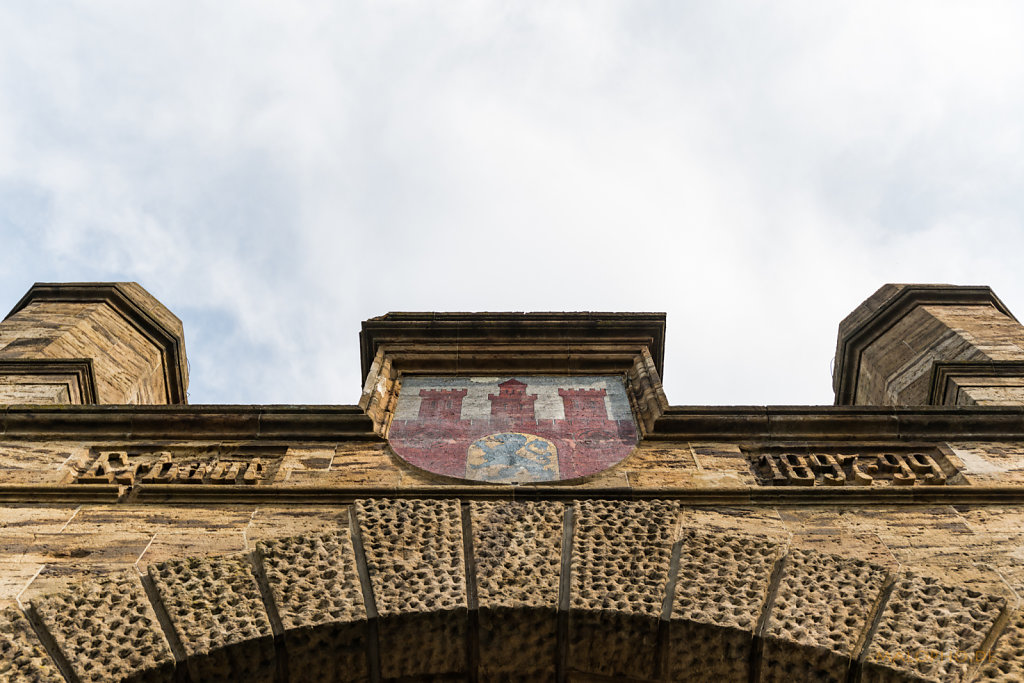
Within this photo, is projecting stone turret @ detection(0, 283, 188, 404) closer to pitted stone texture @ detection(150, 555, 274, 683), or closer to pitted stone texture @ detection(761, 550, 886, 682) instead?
pitted stone texture @ detection(150, 555, 274, 683)

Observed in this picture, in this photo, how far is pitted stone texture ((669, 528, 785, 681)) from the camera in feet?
15.4

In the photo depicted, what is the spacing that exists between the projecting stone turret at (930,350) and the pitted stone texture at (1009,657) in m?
3.50

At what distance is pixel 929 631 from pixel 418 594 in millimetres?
2485

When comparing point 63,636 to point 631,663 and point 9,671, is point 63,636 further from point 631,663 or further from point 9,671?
point 631,663

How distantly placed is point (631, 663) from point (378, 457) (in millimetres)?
2352

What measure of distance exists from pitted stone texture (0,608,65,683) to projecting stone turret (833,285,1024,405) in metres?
6.79

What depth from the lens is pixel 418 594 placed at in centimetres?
491

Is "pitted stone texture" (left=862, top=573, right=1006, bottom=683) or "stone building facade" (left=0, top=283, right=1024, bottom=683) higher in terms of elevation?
"stone building facade" (left=0, top=283, right=1024, bottom=683)

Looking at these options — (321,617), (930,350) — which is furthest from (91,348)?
(930,350)

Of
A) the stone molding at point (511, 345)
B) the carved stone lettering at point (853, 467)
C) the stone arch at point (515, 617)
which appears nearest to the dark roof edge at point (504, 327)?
the stone molding at point (511, 345)

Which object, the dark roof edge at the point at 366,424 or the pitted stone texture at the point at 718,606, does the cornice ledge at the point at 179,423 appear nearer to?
the dark roof edge at the point at 366,424

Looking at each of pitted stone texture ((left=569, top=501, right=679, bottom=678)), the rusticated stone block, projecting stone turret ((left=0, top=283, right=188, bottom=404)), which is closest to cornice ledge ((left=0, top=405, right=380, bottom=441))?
projecting stone turret ((left=0, top=283, right=188, bottom=404))

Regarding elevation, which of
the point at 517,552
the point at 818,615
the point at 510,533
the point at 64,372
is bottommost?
the point at 818,615

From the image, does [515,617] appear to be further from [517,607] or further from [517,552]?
[517,552]
